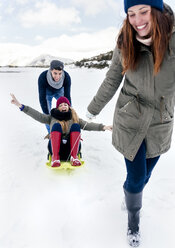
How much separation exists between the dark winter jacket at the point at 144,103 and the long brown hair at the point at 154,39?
0.04 meters

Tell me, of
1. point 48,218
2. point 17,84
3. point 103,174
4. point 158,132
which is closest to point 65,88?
point 103,174

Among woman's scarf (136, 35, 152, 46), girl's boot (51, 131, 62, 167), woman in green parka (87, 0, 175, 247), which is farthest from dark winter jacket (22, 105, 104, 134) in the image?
woman's scarf (136, 35, 152, 46)

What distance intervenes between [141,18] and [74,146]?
181 centimetres

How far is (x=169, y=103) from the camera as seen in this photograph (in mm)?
1606

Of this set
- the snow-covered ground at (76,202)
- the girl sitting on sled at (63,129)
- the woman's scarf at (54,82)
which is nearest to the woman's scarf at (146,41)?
the girl sitting on sled at (63,129)

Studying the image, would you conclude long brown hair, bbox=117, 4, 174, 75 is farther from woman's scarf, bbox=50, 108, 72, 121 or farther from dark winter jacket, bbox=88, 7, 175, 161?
woman's scarf, bbox=50, 108, 72, 121

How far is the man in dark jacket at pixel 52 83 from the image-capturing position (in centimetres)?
354

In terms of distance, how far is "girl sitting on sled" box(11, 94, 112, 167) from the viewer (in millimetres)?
2869

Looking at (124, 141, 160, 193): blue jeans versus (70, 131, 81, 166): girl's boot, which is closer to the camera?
(124, 141, 160, 193): blue jeans

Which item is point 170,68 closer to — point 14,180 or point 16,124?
point 14,180

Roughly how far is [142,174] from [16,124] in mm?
3836

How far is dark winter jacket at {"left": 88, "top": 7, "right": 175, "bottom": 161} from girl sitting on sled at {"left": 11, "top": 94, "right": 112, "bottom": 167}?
3.28 feet

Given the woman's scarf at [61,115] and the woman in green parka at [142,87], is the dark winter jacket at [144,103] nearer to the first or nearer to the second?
the woman in green parka at [142,87]

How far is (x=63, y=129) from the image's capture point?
3.10m
